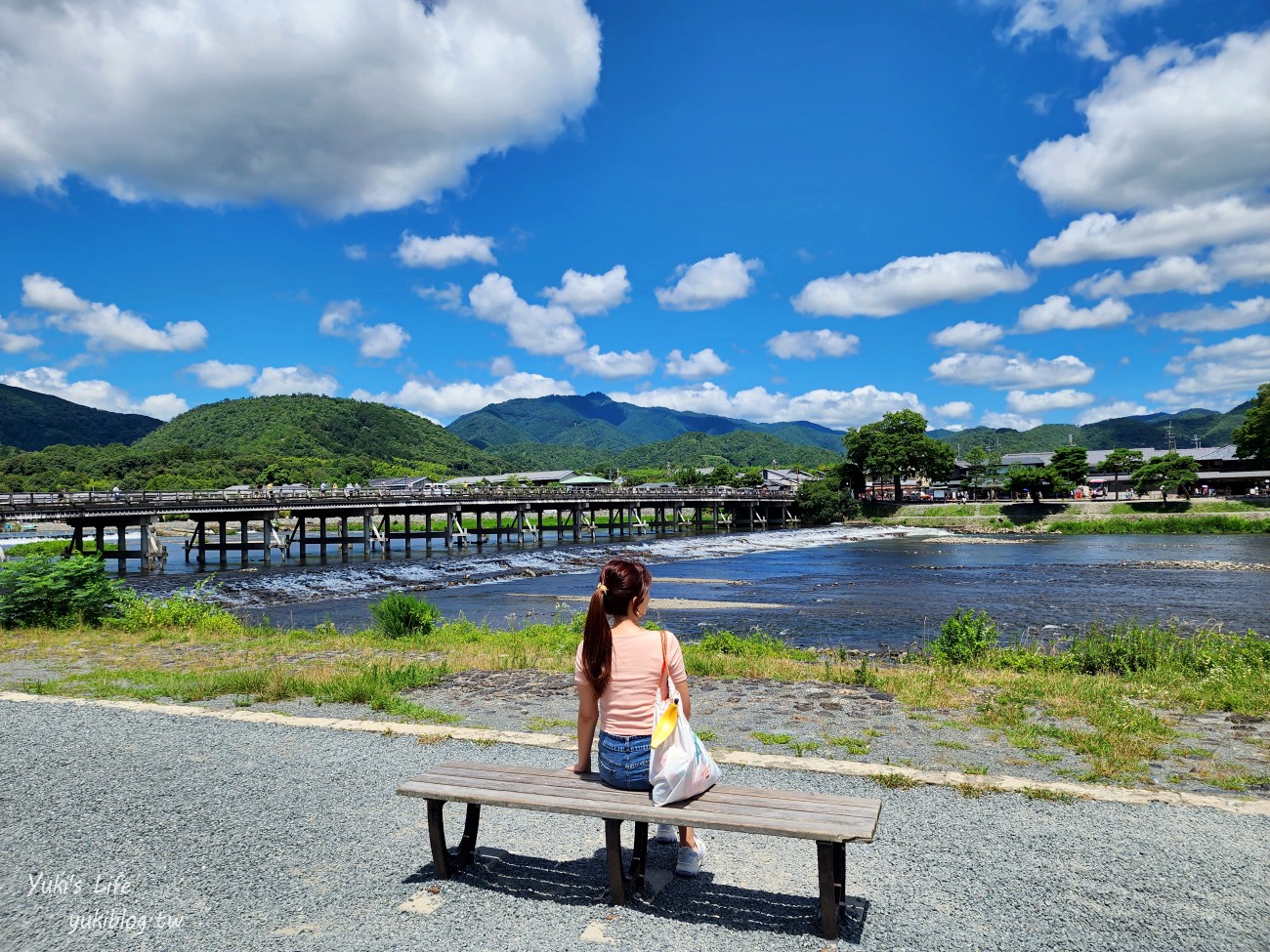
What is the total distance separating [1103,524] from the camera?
59.9 m

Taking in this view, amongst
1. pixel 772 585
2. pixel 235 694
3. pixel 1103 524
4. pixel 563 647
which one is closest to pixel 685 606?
pixel 772 585

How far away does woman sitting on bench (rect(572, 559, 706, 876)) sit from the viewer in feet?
12.6

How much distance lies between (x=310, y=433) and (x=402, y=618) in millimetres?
123533

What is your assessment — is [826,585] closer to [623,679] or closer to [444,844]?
[623,679]

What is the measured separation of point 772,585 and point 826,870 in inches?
1125

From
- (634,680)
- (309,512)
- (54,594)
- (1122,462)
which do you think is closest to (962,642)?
(634,680)

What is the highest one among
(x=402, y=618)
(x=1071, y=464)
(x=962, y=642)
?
(x=1071, y=464)

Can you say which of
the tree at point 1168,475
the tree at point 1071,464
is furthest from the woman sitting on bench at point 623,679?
the tree at point 1071,464

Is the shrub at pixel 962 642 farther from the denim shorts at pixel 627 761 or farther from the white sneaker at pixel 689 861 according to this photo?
the denim shorts at pixel 627 761

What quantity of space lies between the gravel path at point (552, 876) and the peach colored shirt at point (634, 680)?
0.91 meters

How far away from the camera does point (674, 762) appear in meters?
3.63

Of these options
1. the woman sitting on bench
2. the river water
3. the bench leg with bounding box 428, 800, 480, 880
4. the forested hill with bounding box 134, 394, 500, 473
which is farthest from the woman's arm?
the forested hill with bounding box 134, 394, 500, 473

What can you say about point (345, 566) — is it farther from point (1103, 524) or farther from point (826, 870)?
point (1103, 524)

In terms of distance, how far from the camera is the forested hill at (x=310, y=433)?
387 feet
